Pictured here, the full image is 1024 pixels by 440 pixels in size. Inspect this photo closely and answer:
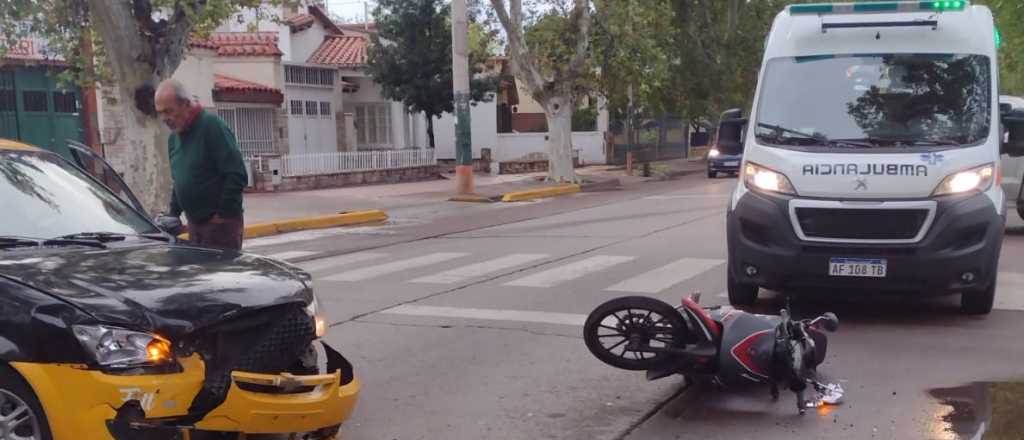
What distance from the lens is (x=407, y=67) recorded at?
31312 millimetres

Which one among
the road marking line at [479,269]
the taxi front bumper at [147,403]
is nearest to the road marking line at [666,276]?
the road marking line at [479,269]

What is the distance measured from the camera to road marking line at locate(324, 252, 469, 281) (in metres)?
11.4

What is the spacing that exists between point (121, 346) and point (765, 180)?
5.52m

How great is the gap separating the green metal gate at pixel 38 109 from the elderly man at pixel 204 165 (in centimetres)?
1686

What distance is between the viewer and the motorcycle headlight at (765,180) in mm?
8016

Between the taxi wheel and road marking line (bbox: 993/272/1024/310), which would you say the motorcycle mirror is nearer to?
road marking line (bbox: 993/272/1024/310)

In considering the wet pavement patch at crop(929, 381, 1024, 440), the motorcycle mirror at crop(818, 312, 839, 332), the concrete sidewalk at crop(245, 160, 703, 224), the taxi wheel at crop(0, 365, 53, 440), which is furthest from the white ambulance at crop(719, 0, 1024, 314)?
the concrete sidewalk at crop(245, 160, 703, 224)

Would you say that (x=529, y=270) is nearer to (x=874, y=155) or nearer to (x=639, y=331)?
(x=874, y=155)

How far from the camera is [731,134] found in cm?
923

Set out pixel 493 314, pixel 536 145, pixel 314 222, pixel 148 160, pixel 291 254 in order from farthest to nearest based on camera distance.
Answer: pixel 536 145, pixel 314 222, pixel 148 160, pixel 291 254, pixel 493 314

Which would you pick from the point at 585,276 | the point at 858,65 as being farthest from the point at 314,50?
the point at 858,65

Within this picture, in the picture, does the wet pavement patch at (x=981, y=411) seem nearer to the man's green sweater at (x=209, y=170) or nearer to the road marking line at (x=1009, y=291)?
the road marking line at (x=1009, y=291)

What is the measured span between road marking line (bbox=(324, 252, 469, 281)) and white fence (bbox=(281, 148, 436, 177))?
14.1 m

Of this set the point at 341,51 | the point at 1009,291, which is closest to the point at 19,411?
the point at 1009,291
